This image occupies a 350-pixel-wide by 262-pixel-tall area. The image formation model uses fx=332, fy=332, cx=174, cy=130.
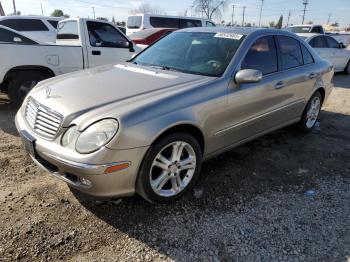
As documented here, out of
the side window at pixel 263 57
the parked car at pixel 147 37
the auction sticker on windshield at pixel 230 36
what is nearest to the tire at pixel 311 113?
the side window at pixel 263 57

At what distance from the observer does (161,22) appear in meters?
14.7

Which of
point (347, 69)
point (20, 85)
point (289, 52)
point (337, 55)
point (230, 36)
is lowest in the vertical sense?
point (347, 69)

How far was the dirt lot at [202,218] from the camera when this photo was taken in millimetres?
2619

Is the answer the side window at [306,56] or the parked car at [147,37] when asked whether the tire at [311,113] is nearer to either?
the side window at [306,56]

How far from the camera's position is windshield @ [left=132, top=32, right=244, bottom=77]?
3.67 meters

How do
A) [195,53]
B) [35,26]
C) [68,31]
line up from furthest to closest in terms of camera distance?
[35,26]
[68,31]
[195,53]

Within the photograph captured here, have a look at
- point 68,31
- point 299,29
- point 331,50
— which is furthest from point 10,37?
point 299,29


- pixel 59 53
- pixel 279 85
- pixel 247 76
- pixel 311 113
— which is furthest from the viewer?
pixel 59 53

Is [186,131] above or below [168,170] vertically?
above

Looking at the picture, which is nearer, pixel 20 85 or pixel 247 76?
pixel 247 76

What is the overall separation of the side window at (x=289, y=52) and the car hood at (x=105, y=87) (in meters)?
1.55

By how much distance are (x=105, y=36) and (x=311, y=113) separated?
461 cm

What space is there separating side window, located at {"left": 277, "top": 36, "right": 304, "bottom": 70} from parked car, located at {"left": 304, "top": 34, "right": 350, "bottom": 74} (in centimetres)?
710

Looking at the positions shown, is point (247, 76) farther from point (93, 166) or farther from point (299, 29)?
point (299, 29)
